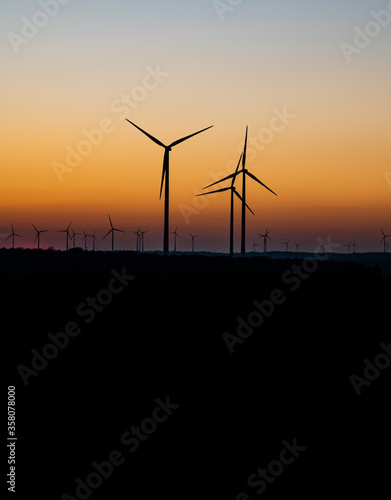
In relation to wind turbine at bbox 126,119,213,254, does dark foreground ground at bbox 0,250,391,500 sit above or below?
below

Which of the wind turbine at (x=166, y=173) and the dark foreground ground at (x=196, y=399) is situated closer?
the dark foreground ground at (x=196, y=399)

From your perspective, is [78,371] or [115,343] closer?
[78,371]

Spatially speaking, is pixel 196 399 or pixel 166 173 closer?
pixel 196 399

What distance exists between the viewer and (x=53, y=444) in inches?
612

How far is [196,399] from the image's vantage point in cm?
1995

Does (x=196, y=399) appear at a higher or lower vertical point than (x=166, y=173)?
lower

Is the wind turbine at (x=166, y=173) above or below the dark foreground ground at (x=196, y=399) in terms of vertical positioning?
above

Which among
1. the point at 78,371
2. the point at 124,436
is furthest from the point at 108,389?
the point at 124,436

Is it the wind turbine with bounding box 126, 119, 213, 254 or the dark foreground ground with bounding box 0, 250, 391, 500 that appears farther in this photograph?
the wind turbine with bounding box 126, 119, 213, 254

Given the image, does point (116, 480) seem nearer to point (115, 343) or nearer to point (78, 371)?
point (78, 371)

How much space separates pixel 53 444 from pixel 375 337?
1865 centimetres

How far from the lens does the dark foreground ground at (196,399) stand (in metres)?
14.1

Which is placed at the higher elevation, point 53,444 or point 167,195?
point 167,195

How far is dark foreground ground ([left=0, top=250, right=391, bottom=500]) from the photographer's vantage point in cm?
1408
